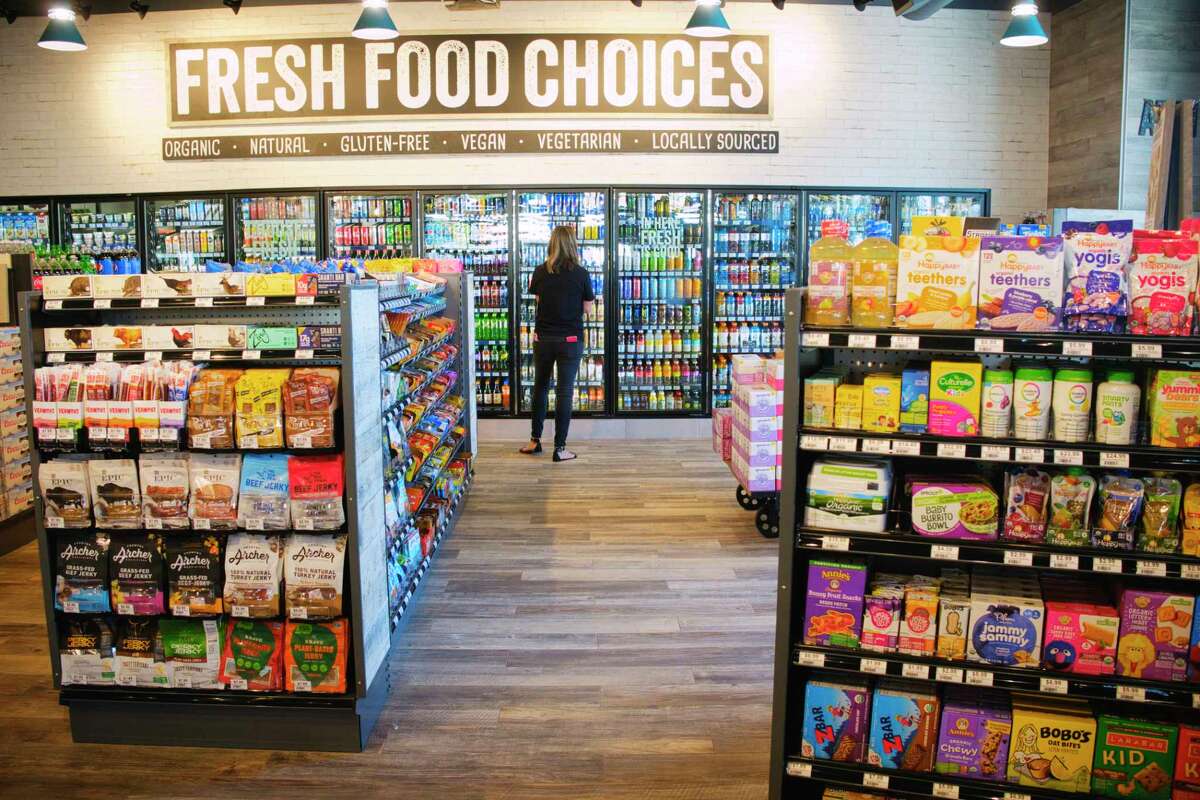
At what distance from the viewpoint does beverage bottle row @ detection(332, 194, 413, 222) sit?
8523 mm

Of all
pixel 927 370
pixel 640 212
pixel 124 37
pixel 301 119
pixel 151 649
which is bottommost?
pixel 151 649

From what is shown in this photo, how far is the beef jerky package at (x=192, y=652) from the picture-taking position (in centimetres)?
325

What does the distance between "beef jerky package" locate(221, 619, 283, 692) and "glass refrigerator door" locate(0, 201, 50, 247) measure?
7.26 meters

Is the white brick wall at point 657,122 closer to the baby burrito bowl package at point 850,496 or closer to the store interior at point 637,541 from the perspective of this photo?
the store interior at point 637,541

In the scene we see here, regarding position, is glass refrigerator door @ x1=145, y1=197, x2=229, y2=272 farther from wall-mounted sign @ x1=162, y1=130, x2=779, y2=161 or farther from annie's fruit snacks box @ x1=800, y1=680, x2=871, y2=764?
annie's fruit snacks box @ x1=800, y1=680, x2=871, y2=764

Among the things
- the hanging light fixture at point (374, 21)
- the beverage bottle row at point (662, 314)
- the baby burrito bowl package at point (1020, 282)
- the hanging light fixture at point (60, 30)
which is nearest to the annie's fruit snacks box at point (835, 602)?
the baby burrito bowl package at point (1020, 282)

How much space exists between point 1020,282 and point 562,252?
16.9ft

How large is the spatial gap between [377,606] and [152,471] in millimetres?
999

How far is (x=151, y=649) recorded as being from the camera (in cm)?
329

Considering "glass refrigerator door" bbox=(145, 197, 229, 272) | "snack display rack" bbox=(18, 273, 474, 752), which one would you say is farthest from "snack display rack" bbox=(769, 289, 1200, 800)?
"glass refrigerator door" bbox=(145, 197, 229, 272)

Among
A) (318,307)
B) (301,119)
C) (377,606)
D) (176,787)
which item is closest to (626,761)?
(377,606)

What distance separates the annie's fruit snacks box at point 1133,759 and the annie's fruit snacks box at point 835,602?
74cm

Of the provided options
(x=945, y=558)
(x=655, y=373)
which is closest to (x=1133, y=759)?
(x=945, y=558)

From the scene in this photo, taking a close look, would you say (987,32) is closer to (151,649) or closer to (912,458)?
(912,458)
